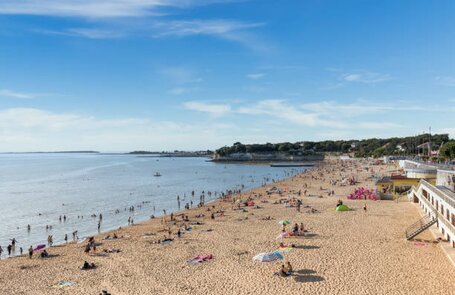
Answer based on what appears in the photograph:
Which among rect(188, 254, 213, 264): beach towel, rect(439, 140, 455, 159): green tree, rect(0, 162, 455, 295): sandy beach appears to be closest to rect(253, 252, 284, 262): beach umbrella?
rect(0, 162, 455, 295): sandy beach

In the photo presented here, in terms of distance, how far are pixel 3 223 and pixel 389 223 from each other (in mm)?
38358

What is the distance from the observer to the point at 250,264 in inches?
861

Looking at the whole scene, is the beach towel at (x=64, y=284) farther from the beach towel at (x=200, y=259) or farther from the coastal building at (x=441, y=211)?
the coastal building at (x=441, y=211)

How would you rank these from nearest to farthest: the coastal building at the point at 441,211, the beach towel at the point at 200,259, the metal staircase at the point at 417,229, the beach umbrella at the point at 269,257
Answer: the beach umbrella at the point at 269,257
the coastal building at the point at 441,211
the beach towel at the point at 200,259
the metal staircase at the point at 417,229

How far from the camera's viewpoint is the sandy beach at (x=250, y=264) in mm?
18422

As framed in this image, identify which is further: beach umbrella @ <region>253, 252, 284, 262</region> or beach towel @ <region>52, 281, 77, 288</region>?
beach umbrella @ <region>253, 252, 284, 262</region>

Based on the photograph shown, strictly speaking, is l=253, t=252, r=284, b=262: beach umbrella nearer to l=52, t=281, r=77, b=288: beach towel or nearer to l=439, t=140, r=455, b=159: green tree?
l=52, t=281, r=77, b=288: beach towel

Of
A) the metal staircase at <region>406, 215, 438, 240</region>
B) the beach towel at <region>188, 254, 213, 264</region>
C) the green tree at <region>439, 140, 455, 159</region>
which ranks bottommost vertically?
the beach towel at <region>188, 254, 213, 264</region>

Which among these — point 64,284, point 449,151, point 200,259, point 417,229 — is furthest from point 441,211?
point 449,151

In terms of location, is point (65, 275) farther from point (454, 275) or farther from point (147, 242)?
point (454, 275)

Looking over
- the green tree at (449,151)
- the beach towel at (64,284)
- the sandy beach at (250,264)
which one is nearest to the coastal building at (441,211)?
the sandy beach at (250,264)

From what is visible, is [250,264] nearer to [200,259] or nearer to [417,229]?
[200,259]

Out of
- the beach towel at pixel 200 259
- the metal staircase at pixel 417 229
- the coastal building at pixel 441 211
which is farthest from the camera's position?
the metal staircase at pixel 417 229

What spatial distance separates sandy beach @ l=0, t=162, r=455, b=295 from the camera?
1842 cm
